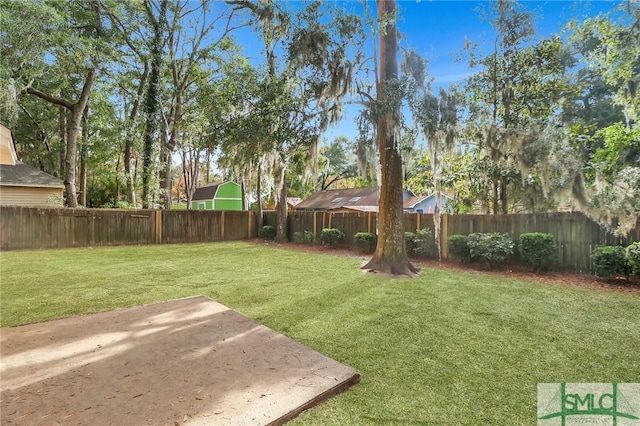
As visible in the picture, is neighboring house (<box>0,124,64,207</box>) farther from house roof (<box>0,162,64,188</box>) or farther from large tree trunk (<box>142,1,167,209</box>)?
large tree trunk (<box>142,1,167,209</box>)

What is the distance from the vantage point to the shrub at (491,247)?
6.50 meters

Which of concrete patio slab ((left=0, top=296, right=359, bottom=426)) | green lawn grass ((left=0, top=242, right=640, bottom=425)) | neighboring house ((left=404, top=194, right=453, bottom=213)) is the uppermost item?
neighboring house ((left=404, top=194, right=453, bottom=213))

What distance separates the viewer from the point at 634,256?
501 cm

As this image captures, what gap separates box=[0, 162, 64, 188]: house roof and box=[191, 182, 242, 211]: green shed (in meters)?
9.23

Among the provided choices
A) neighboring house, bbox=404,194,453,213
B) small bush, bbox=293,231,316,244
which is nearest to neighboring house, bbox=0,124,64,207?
small bush, bbox=293,231,316,244

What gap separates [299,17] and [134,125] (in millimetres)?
11186

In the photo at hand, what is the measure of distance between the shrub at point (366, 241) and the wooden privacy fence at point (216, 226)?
43cm

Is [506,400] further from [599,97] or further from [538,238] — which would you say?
[599,97]

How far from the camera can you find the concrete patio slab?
5.78ft

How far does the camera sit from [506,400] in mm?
1970

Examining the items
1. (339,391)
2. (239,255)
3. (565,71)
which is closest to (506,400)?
(339,391)

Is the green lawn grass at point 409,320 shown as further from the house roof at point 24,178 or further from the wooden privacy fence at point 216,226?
the house roof at point 24,178

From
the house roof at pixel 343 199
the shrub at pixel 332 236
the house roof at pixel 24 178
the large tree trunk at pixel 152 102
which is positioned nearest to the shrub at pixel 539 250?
the shrub at pixel 332 236

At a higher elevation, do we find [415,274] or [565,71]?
[565,71]
